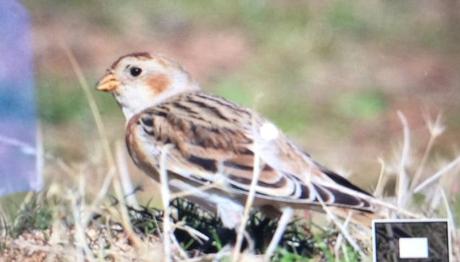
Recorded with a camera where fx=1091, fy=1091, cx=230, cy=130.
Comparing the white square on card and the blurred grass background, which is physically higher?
the blurred grass background

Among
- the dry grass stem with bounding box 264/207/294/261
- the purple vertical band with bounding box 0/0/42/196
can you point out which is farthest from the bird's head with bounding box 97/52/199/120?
the dry grass stem with bounding box 264/207/294/261

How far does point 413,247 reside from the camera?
6.10ft

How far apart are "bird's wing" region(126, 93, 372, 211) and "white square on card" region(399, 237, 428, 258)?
10cm

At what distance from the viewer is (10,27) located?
1.84m

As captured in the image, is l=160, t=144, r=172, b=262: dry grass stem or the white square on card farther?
the white square on card

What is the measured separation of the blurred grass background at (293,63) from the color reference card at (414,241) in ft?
0.28

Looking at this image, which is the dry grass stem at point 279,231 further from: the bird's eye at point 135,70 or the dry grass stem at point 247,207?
the bird's eye at point 135,70

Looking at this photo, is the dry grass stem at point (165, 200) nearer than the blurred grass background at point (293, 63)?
Yes

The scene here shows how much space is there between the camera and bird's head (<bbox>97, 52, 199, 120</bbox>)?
1.81 m

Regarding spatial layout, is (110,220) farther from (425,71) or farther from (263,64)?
(425,71)

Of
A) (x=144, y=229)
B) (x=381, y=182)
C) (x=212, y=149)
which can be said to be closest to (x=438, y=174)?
(x=381, y=182)

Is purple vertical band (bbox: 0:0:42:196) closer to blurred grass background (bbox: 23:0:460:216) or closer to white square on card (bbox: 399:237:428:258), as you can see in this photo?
blurred grass background (bbox: 23:0:460:216)

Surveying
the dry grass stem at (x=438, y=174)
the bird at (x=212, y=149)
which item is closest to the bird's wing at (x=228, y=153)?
the bird at (x=212, y=149)

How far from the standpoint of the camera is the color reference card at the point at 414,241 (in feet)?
6.01
